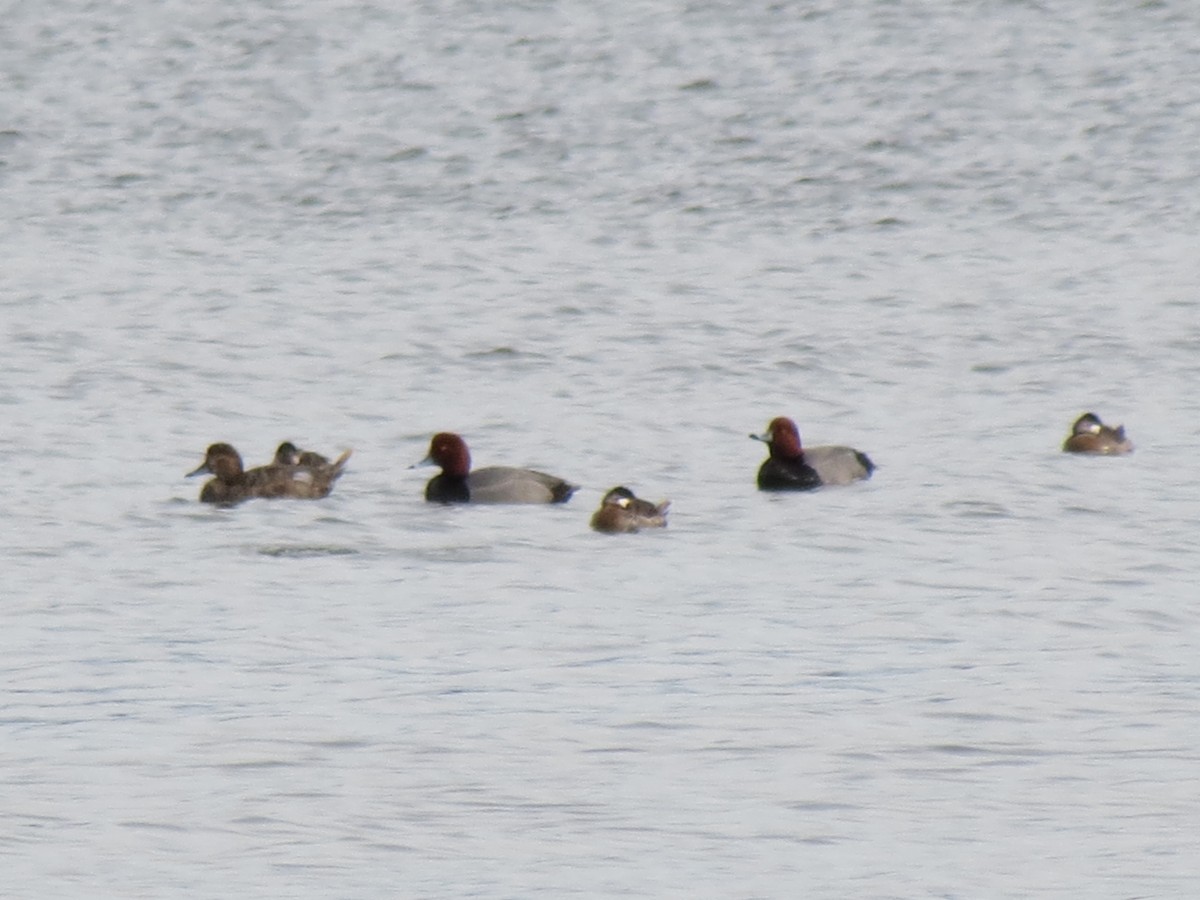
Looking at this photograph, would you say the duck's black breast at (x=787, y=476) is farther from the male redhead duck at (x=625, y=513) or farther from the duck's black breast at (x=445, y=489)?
the duck's black breast at (x=445, y=489)

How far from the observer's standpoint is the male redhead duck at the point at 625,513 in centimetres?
1463

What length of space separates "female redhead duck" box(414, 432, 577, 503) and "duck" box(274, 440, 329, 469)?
2.27ft

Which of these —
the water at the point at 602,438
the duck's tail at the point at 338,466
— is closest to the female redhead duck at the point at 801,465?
the water at the point at 602,438

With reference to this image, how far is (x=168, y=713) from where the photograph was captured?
33.3 feet

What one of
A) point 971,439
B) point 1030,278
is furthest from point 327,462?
point 1030,278

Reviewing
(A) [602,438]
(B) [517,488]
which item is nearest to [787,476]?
(B) [517,488]

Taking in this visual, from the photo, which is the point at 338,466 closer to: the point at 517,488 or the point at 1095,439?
the point at 517,488

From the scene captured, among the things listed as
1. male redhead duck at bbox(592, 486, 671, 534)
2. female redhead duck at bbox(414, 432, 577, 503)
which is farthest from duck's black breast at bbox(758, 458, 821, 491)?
male redhead duck at bbox(592, 486, 671, 534)

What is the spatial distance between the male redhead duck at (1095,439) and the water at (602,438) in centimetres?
16

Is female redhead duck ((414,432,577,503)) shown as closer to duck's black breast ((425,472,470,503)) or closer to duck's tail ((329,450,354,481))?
duck's black breast ((425,472,470,503))

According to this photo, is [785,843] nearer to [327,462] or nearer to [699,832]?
[699,832]

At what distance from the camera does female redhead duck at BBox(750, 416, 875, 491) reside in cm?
1631

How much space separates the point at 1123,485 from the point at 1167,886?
8.61 metres

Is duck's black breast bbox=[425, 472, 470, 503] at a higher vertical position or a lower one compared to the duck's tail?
lower
